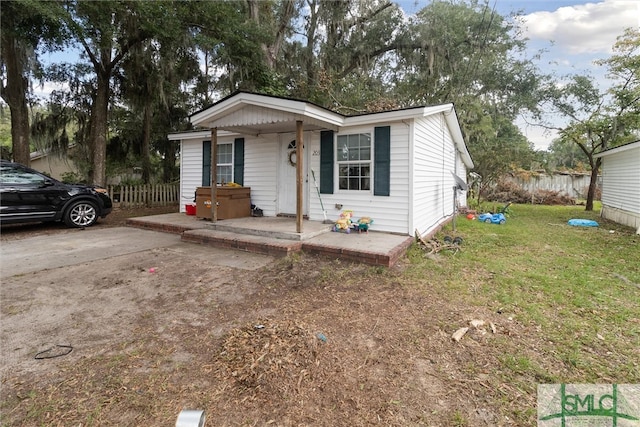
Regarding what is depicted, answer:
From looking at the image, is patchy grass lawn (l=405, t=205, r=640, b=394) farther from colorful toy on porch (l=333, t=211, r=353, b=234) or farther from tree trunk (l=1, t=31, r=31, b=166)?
tree trunk (l=1, t=31, r=31, b=166)

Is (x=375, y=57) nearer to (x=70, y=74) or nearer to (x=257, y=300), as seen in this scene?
(x=70, y=74)

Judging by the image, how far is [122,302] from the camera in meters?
3.28

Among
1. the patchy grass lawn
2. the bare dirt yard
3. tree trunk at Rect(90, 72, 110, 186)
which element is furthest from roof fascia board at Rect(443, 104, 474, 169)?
tree trunk at Rect(90, 72, 110, 186)

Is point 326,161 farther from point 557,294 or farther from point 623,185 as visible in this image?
point 623,185

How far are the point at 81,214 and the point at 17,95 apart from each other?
562 centimetres

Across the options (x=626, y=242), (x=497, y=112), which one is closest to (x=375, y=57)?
(x=497, y=112)

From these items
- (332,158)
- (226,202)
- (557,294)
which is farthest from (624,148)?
(226,202)

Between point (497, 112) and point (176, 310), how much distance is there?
19.2 m

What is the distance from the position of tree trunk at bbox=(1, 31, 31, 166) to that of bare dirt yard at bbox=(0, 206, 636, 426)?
8.64 m

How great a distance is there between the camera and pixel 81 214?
23.8 ft

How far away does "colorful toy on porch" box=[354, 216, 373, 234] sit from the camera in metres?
6.18

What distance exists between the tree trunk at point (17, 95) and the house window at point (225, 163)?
21.5 feet

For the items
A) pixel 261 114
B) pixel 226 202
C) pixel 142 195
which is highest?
pixel 261 114

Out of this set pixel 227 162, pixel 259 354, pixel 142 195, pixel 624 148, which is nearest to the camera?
pixel 259 354
